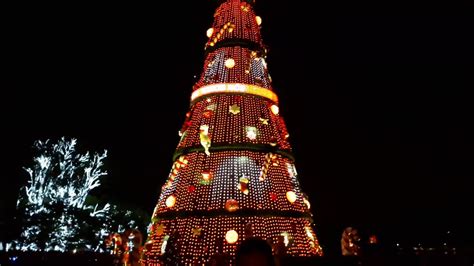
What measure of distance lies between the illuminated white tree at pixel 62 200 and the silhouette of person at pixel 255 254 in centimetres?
1824

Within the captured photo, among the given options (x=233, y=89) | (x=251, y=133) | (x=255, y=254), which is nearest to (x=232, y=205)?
(x=251, y=133)

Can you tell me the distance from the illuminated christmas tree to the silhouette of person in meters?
4.73

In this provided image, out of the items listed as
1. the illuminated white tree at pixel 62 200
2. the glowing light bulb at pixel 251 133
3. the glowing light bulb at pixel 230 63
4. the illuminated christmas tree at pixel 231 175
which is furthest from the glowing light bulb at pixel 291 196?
the illuminated white tree at pixel 62 200

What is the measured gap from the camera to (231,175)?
9.48 metres

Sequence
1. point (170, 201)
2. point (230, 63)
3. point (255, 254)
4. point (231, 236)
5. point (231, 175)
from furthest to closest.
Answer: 1. point (230, 63)
2. point (170, 201)
3. point (231, 175)
4. point (231, 236)
5. point (255, 254)

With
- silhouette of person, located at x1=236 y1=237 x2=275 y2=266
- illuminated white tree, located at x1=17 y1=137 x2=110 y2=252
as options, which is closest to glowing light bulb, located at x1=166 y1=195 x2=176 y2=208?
silhouette of person, located at x1=236 y1=237 x2=275 y2=266

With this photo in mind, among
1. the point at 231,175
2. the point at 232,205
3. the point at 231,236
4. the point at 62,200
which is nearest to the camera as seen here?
the point at 231,236

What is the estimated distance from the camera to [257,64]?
11.6m

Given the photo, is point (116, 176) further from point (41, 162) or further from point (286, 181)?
point (286, 181)

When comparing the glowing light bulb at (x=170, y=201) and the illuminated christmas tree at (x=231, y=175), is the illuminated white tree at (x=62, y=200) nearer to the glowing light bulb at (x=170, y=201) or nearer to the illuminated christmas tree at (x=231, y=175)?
the illuminated christmas tree at (x=231, y=175)

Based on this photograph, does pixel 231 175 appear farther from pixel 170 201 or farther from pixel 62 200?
pixel 62 200

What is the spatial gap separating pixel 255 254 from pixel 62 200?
20.1 meters

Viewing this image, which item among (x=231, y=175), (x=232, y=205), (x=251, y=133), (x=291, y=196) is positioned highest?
(x=251, y=133)

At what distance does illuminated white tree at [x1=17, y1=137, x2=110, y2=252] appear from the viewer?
18562mm
